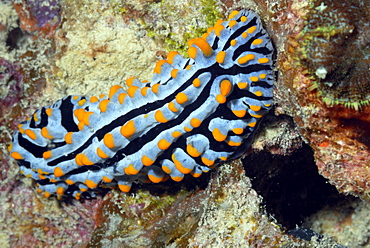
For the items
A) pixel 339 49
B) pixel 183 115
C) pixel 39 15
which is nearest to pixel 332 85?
pixel 339 49

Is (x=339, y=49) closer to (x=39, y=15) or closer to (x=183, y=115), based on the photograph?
(x=183, y=115)

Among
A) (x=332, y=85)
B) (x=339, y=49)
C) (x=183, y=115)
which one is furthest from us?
(x=183, y=115)

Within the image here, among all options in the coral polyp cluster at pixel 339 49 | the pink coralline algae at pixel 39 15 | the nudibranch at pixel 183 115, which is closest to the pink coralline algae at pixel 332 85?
the coral polyp cluster at pixel 339 49

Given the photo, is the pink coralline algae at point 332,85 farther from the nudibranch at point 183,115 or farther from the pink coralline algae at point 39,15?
the pink coralline algae at point 39,15

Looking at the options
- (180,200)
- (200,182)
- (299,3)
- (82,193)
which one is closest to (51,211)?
(82,193)

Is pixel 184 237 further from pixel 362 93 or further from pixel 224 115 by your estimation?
pixel 362 93

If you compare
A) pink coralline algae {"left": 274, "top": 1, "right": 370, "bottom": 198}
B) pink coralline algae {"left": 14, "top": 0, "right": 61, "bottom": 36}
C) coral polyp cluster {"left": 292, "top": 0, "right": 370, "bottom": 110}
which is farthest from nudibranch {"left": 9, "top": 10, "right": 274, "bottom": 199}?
pink coralline algae {"left": 14, "top": 0, "right": 61, "bottom": 36}
